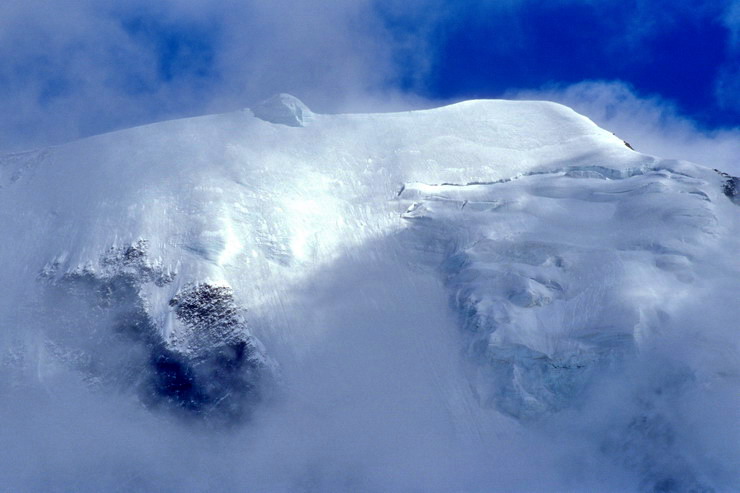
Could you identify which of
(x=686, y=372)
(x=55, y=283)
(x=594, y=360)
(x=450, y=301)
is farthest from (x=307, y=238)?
(x=686, y=372)

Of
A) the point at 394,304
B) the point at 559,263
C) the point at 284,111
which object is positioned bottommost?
the point at 394,304

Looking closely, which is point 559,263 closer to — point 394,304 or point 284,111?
point 394,304

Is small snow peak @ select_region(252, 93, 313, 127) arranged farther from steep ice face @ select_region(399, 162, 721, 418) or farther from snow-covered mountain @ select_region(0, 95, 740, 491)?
steep ice face @ select_region(399, 162, 721, 418)

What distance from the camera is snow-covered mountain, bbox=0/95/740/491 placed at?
91.3 metres

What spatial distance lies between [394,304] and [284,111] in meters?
41.5

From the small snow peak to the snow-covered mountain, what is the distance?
7.47 metres

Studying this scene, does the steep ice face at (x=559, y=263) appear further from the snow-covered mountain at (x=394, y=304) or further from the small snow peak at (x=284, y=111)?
the small snow peak at (x=284, y=111)

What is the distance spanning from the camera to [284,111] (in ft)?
Result: 439

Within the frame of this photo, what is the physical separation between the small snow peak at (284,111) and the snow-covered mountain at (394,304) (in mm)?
7474

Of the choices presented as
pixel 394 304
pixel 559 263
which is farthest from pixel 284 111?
pixel 559 263

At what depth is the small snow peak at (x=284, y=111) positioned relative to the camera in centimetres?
13300

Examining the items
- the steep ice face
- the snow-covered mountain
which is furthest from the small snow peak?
the steep ice face

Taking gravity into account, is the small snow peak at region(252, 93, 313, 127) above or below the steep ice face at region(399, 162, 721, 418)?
above

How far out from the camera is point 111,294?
106000 mm
